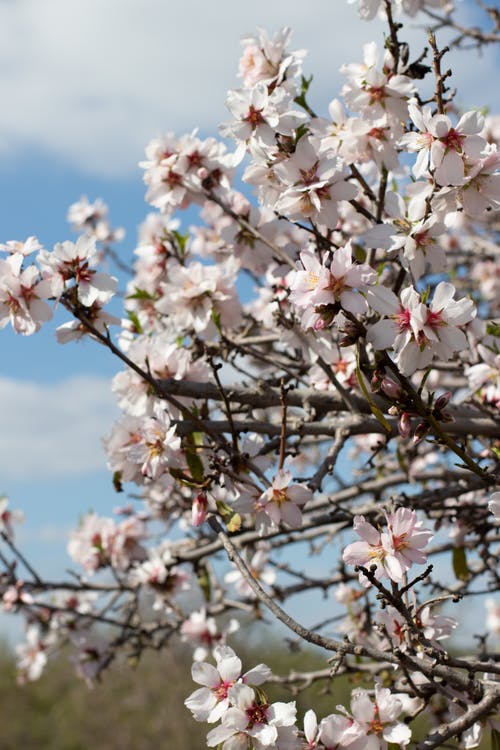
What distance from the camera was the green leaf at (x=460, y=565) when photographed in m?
2.34

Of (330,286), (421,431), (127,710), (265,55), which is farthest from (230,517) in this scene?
(127,710)

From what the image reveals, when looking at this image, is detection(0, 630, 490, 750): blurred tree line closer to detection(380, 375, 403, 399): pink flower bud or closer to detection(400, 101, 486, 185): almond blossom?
detection(380, 375, 403, 399): pink flower bud

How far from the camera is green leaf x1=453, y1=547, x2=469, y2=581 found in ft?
7.68

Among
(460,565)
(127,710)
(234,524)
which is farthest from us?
(127,710)

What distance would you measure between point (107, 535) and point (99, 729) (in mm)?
12077

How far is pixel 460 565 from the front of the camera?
7.74 feet

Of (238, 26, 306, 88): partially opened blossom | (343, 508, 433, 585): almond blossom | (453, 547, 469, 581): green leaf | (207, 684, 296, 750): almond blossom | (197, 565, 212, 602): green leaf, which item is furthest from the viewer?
(197, 565, 212, 602): green leaf

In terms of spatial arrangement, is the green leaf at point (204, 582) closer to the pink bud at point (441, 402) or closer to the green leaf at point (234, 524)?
the green leaf at point (234, 524)

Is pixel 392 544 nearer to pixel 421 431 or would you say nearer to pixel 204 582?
pixel 421 431

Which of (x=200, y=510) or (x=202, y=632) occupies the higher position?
(x=202, y=632)

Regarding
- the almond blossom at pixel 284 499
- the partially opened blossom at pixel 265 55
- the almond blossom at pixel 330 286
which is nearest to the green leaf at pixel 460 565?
the almond blossom at pixel 284 499

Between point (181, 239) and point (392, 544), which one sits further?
point (181, 239)

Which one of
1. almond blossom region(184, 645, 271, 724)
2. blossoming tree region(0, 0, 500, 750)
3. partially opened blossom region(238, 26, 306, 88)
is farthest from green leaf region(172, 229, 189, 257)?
almond blossom region(184, 645, 271, 724)

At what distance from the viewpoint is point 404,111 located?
6.20 feet
